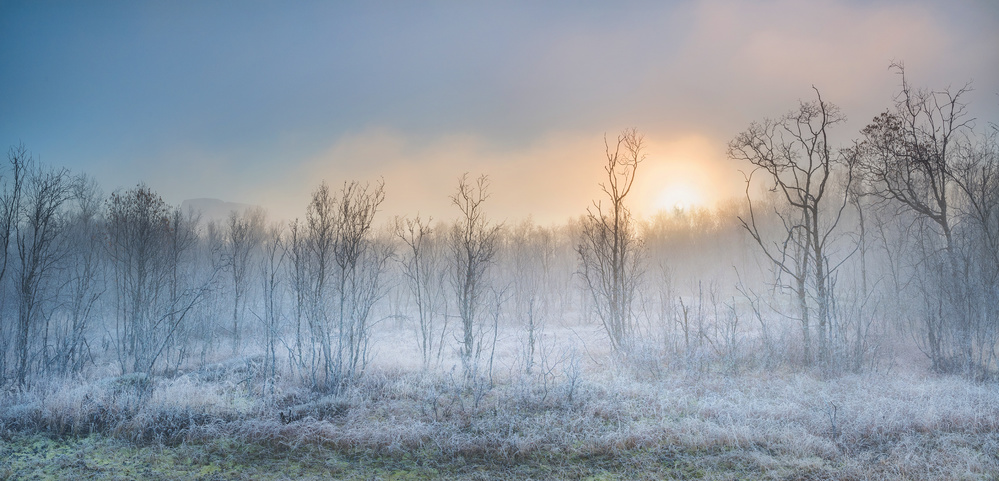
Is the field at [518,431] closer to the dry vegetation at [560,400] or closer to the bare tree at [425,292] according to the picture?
the dry vegetation at [560,400]

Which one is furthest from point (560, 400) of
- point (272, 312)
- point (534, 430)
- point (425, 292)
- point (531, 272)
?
point (531, 272)

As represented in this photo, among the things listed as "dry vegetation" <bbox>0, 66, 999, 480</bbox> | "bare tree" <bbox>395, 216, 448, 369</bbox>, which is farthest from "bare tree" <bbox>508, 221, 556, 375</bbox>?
"dry vegetation" <bbox>0, 66, 999, 480</bbox>

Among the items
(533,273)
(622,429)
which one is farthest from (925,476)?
(533,273)

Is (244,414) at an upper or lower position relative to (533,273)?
lower

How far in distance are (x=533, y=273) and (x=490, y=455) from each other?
25.6m

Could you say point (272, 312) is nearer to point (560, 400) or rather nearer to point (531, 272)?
point (560, 400)

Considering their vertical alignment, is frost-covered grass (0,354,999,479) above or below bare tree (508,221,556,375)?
below

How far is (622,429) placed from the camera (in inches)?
273

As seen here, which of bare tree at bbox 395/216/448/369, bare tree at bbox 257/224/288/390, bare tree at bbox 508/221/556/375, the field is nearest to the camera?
the field

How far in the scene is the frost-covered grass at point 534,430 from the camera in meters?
5.81

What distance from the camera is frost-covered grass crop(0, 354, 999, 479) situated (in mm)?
5812

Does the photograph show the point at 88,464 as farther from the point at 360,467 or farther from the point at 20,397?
the point at 20,397

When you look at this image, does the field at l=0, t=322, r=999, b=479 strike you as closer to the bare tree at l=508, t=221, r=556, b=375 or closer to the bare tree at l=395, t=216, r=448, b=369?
the bare tree at l=395, t=216, r=448, b=369

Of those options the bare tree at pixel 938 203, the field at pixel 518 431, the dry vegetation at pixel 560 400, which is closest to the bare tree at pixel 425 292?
the dry vegetation at pixel 560 400
